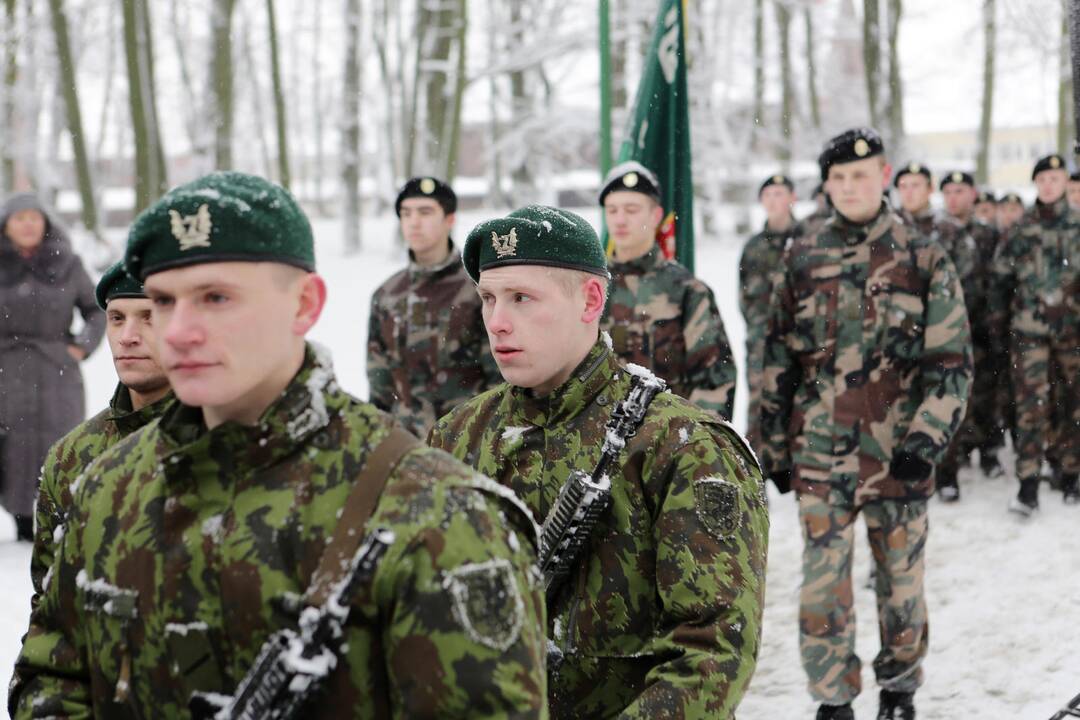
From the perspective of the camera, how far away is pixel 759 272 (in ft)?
32.5

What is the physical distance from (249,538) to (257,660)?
0.53 feet

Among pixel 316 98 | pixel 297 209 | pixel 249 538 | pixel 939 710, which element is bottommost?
pixel 939 710

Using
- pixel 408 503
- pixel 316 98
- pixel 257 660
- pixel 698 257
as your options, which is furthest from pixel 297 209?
pixel 316 98

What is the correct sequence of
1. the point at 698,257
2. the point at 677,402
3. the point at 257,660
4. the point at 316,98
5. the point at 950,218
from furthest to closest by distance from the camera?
the point at 316,98
the point at 698,257
the point at 950,218
the point at 677,402
the point at 257,660

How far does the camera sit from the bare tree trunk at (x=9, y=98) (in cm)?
2253

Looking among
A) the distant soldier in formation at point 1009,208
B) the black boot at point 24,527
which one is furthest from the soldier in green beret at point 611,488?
the distant soldier in formation at point 1009,208

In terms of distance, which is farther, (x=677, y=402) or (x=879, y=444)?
(x=879, y=444)

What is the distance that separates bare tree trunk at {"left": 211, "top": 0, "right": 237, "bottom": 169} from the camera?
77.9 feet

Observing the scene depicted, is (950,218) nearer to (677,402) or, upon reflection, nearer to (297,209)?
(677,402)

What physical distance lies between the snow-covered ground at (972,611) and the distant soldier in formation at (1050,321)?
0.50m

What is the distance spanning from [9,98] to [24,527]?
70.4 feet

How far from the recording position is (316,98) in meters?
45.1

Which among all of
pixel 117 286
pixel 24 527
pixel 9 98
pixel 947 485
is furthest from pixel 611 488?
pixel 9 98

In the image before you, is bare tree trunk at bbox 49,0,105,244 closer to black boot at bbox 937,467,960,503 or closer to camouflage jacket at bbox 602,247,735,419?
black boot at bbox 937,467,960,503
